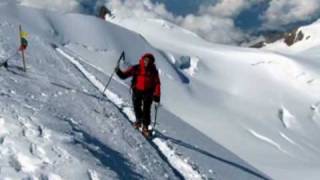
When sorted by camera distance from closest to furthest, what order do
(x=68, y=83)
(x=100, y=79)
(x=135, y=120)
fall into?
(x=135, y=120) → (x=68, y=83) → (x=100, y=79)

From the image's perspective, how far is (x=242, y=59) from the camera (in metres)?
162

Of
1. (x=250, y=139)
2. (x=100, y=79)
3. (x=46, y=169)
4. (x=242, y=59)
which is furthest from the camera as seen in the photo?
(x=242, y=59)

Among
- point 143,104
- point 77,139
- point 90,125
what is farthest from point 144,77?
point 77,139

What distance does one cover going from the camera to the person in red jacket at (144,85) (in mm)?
14836

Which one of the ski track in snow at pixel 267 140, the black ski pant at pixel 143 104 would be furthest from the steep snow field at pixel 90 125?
the black ski pant at pixel 143 104

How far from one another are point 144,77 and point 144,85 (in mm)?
187

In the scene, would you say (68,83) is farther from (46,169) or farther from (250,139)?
(250,139)

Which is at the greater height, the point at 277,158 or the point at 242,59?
the point at 242,59

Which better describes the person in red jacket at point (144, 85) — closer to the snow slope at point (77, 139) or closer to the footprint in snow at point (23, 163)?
the snow slope at point (77, 139)

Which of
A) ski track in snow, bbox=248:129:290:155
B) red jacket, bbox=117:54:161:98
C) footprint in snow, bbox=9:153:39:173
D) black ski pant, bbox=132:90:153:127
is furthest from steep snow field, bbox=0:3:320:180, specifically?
red jacket, bbox=117:54:161:98

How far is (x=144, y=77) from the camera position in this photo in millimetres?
14977

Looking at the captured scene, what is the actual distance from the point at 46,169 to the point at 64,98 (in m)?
6.73

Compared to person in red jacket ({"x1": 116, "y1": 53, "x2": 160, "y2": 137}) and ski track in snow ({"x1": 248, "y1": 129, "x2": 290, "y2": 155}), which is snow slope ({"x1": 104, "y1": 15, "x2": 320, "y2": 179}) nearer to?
ski track in snow ({"x1": 248, "y1": 129, "x2": 290, "y2": 155})

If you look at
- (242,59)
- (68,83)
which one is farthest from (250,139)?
(242,59)
